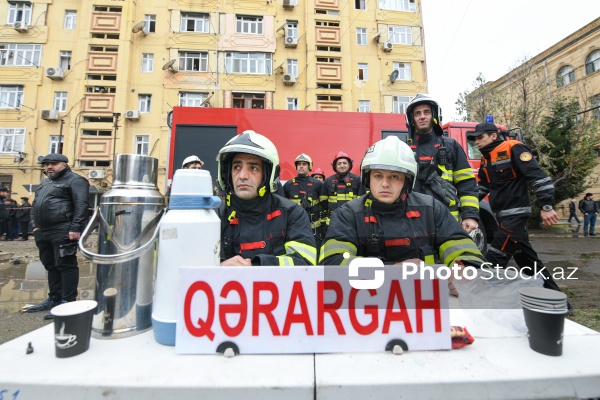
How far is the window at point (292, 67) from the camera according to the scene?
18734 mm

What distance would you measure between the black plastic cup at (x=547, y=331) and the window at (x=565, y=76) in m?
29.4

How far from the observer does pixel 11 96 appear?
1741cm

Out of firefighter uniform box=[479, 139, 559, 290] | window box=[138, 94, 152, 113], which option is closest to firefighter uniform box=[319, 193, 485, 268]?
firefighter uniform box=[479, 139, 559, 290]

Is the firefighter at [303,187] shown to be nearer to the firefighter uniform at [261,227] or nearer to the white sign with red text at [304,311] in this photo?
the firefighter uniform at [261,227]

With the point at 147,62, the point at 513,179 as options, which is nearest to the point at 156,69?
the point at 147,62

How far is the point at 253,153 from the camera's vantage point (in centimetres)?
146

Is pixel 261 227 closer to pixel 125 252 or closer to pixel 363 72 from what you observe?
pixel 125 252

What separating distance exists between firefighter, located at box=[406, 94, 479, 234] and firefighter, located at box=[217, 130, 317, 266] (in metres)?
1.65

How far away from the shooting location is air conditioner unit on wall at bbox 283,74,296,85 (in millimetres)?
17734

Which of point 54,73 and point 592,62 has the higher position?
point 592,62

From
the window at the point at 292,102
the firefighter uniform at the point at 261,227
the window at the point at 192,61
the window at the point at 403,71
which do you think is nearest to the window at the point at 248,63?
the window at the point at 192,61

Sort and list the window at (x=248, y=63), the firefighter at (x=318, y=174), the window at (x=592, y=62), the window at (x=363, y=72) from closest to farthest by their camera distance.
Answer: the firefighter at (x=318, y=174)
the window at (x=248, y=63)
the window at (x=363, y=72)
the window at (x=592, y=62)

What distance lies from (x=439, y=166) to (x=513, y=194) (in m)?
1.12

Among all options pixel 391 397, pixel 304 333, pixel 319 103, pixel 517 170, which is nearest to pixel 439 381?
pixel 391 397
